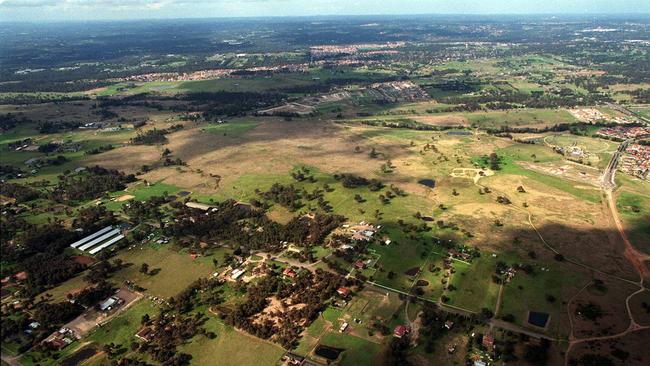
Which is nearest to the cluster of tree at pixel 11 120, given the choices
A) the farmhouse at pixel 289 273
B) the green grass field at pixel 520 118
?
the farmhouse at pixel 289 273

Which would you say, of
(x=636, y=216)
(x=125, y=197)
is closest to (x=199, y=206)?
(x=125, y=197)

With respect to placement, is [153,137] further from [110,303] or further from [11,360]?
[11,360]

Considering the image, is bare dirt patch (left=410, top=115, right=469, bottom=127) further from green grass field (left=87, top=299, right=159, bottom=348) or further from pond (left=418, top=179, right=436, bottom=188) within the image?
green grass field (left=87, top=299, right=159, bottom=348)

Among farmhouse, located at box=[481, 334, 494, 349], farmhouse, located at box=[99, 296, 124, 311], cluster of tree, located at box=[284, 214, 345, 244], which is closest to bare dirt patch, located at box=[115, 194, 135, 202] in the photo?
farmhouse, located at box=[99, 296, 124, 311]

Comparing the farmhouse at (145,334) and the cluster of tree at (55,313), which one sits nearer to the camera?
the farmhouse at (145,334)

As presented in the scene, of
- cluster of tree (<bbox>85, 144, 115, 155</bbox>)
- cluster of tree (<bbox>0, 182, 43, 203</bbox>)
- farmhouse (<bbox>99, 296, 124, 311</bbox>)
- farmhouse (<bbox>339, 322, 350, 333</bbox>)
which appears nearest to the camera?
farmhouse (<bbox>339, 322, 350, 333</bbox>)

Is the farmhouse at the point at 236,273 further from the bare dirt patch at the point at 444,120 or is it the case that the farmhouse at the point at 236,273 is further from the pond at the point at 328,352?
the bare dirt patch at the point at 444,120

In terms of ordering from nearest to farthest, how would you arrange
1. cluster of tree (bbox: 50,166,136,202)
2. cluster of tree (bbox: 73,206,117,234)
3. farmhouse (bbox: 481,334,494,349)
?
farmhouse (bbox: 481,334,494,349) → cluster of tree (bbox: 73,206,117,234) → cluster of tree (bbox: 50,166,136,202)
